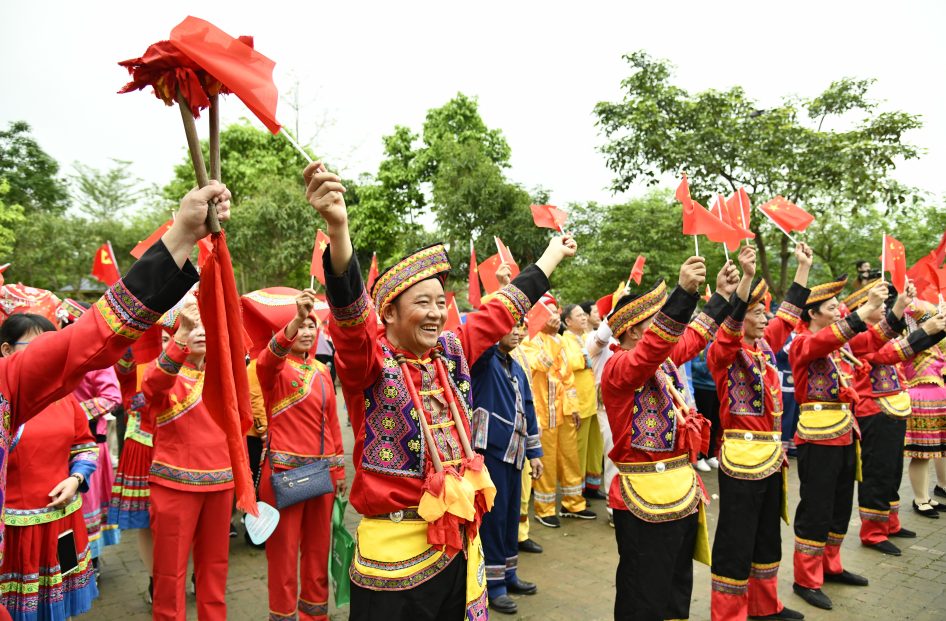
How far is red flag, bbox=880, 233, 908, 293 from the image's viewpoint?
536 centimetres

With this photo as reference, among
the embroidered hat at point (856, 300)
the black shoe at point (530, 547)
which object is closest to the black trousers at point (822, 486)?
the embroidered hat at point (856, 300)

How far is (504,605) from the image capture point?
488cm

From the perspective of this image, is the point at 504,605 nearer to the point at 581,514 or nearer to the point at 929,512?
the point at 581,514

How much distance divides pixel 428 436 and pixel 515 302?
709 millimetres

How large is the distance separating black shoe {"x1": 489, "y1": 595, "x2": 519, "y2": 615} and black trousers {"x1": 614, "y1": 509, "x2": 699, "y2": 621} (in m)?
1.49

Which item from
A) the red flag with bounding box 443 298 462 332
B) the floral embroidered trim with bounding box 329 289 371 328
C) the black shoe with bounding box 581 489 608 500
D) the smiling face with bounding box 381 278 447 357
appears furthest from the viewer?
the black shoe with bounding box 581 489 608 500

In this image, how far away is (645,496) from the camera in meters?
3.51

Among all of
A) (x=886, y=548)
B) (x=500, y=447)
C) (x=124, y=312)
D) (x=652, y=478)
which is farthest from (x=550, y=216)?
(x=886, y=548)

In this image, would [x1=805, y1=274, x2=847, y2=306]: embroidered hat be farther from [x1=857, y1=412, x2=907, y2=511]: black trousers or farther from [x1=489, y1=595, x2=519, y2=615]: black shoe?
[x1=489, y1=595, x2=519, y2=615]: black shoe

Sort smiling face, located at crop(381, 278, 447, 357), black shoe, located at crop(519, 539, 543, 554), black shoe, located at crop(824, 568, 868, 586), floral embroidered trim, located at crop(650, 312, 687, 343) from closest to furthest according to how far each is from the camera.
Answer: smiling face, located at crop(381, 278, 447, 357), floral embroidered trim, located at crop(650, 312, 687, 343), black shoe, located at crop(824, 568, 868, 586), black shoe, located at crop(519, 539, 543, 554)

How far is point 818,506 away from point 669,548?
2332 mm

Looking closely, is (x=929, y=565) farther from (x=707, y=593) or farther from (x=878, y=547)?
(x=707, y=593)

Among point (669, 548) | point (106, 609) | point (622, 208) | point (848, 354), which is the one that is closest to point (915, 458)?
→ point (848, 354)

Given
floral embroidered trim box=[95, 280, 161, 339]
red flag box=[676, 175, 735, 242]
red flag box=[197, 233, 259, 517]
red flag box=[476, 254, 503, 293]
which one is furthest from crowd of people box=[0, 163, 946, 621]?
red flag box=[476, 254, 503, 293]
